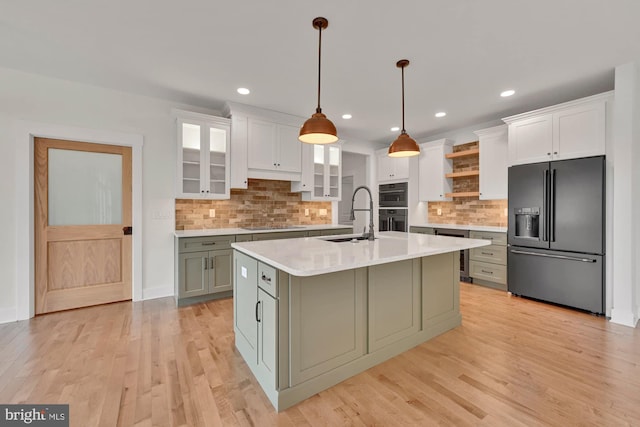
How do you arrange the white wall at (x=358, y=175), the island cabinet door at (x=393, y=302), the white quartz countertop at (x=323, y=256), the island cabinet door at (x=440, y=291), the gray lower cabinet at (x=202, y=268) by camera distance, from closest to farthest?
the white quartz countertop at (x=323, y=256)
the island cabinet door at (x=393, y=302)
the island cabinet door at (x=440, y=291)
the gray lower cabinet at (x=202, y=268)
the white wall at (x=358, y=175)

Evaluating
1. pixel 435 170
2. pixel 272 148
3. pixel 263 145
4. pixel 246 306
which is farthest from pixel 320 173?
pixel 246 306

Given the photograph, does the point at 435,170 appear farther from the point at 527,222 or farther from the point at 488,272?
the point at 488,272

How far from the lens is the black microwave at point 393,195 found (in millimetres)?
5512

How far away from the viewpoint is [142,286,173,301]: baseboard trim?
→ 3646 millimetres

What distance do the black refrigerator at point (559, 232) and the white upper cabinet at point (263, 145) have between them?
3.13 meters

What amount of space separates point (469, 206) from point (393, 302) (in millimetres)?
3560

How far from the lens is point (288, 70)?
2.94m

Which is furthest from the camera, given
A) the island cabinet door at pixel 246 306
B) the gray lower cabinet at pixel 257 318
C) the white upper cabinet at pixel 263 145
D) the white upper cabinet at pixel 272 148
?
the white upper cabinet at pixel 272 148

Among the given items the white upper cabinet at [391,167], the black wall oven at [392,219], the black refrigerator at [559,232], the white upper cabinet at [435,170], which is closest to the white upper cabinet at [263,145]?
the white upper cabinet at [391,167]

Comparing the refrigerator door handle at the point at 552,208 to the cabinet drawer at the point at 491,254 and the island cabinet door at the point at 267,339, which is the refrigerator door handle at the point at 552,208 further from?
the island cabinet door at the point at 267,339

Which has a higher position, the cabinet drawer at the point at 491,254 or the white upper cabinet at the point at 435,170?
the white upper cabinet at the point at 435,170

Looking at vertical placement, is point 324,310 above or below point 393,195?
below

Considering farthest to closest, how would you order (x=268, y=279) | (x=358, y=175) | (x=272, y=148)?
A: (x=358, y=175) < (x=272, y=148) < (x=268, y=279)

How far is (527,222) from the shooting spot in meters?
3.66
